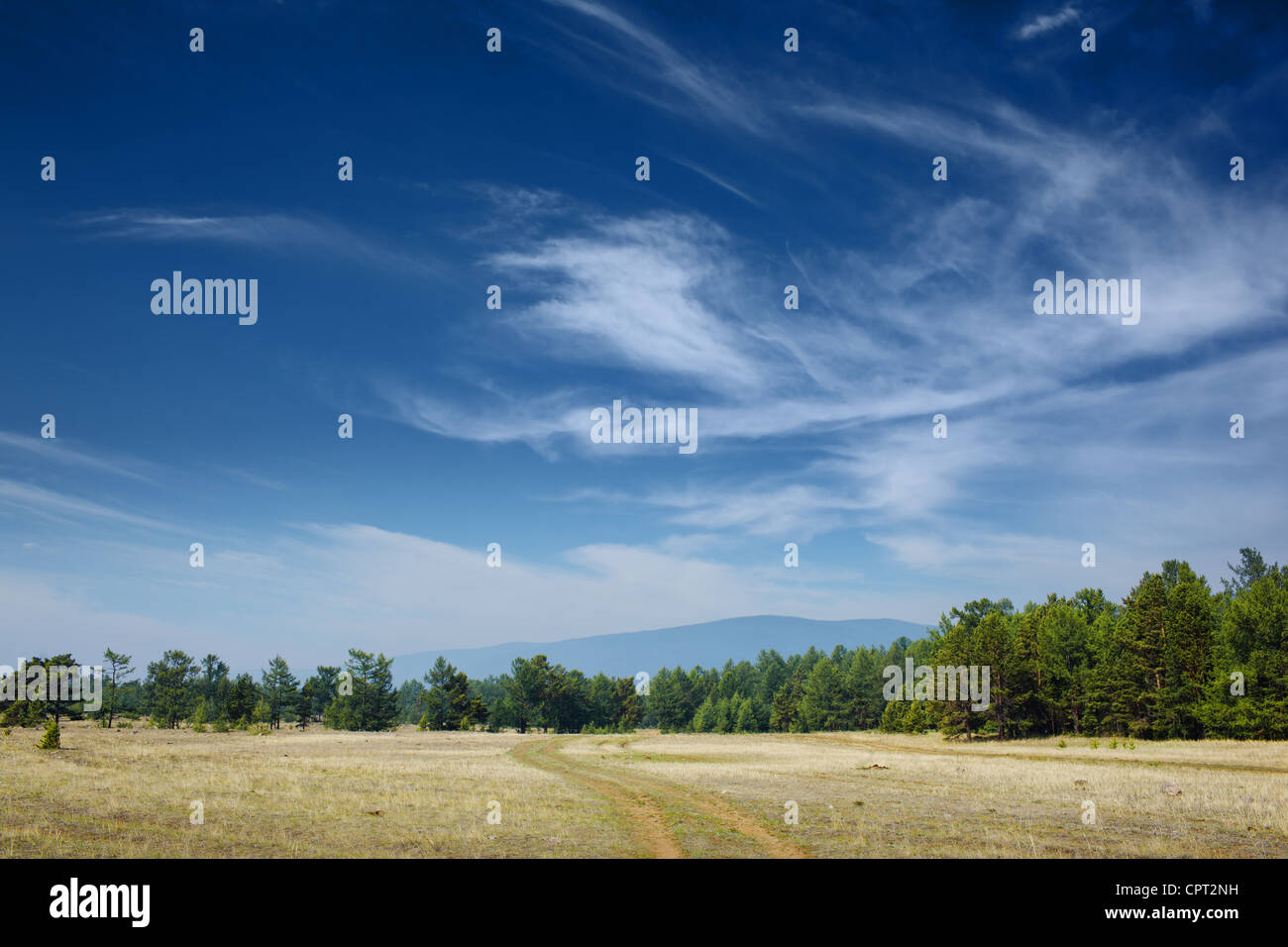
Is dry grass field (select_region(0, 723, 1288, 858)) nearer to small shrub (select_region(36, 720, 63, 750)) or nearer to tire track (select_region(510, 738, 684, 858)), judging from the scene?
tire track (select_region(510, 738, 684, 858))

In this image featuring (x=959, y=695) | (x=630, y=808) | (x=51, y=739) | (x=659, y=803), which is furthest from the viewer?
(x=959, y=695)

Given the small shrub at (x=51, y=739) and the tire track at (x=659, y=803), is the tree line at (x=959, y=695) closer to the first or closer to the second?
the small shrub at (x=51, y=739)

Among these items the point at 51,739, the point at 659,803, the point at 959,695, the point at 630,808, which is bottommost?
the point at 959,695

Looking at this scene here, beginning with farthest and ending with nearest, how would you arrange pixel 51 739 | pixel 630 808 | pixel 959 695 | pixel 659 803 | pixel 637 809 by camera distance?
pixel 959 695, pixel 51 739, pixel 659 803, pixel 630 808, pixel 637 809

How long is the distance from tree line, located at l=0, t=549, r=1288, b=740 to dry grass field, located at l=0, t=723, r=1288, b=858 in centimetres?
2351

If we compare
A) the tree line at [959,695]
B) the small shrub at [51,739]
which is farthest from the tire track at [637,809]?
the tree line at [959,695]

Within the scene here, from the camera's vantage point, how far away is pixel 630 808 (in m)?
28.9

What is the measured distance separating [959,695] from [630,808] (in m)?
72.9

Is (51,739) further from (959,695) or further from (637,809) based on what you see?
(959,695)

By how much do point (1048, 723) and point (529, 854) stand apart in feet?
302

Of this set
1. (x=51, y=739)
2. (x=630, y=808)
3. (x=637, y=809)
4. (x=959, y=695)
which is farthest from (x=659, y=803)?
(x=959, y=695)

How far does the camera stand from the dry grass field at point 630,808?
66.9 feet

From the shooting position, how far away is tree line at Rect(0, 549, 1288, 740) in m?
71.7
